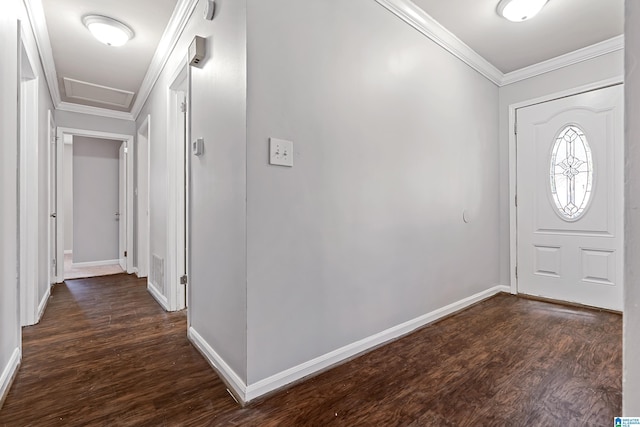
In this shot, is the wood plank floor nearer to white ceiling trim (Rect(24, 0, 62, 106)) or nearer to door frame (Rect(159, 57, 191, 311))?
door frame (Rect(159, 57, 191, 311))

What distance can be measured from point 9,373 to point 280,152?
186 cm

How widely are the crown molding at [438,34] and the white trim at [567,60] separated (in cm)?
19

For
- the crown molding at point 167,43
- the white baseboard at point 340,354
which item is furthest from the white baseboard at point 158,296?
the crown molding at point 167,43

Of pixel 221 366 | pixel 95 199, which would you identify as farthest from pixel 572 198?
pixel 95 199

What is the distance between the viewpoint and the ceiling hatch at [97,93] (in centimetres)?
349

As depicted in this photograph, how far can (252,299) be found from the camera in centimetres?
149

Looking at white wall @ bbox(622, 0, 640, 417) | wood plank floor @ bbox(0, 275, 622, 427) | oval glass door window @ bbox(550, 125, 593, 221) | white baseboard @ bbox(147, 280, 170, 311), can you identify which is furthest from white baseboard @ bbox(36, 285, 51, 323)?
oval glass door window @ bbox(550, 125, 593, 221)

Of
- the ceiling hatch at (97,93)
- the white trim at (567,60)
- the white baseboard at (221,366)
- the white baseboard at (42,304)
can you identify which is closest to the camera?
the white baseboard at (221,366)

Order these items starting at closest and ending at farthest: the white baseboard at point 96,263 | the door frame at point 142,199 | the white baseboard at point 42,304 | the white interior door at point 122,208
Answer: the white baseboard at point 42,304, the door frame at point 142,199, the white interior door at point 122,208, the white baseboard at point 96,263

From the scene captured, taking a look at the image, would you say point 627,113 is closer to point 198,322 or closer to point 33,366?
point 198,322

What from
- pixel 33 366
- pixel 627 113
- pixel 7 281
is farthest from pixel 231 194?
pixel 33 366

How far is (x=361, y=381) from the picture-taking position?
5.42ft

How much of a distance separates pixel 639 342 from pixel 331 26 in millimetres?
1916

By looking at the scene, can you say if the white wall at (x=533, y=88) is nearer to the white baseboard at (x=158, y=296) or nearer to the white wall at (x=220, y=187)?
the white wall at (x=220, y=187)
